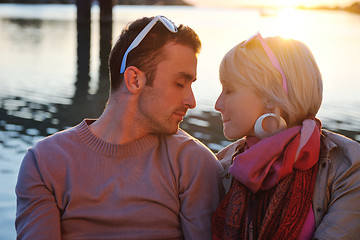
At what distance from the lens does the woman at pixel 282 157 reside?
227cm

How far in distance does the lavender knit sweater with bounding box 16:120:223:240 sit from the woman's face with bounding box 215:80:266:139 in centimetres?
25

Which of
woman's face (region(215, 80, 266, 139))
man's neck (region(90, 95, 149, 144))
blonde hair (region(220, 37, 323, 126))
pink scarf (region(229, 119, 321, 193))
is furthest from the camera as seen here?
man's neck (region(90, 95, 149, 144))

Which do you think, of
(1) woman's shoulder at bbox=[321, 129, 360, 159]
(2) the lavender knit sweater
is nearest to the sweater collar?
(2) the lavender knit sweater

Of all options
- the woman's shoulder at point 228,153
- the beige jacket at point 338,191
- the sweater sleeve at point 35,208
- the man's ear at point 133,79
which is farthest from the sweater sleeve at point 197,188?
the sweater sleeve at point 35,208

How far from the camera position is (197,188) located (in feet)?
8.30

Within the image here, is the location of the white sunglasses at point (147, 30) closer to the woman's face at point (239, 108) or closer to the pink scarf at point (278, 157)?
the woman's face at point (239, 108)

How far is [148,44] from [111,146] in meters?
0.59

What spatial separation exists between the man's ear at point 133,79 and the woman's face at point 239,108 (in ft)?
1.49

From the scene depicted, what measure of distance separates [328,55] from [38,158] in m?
18.1

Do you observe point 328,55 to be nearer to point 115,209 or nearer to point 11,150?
point 11,150

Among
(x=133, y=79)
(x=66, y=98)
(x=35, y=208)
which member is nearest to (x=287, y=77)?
(x=133, y=79)

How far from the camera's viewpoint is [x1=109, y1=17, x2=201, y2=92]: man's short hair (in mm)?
2693

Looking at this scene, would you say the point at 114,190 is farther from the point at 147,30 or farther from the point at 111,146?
the point at 147,30

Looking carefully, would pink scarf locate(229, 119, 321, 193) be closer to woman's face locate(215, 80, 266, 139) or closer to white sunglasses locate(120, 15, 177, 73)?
woman's face locate(215, 80, 266, 139)
